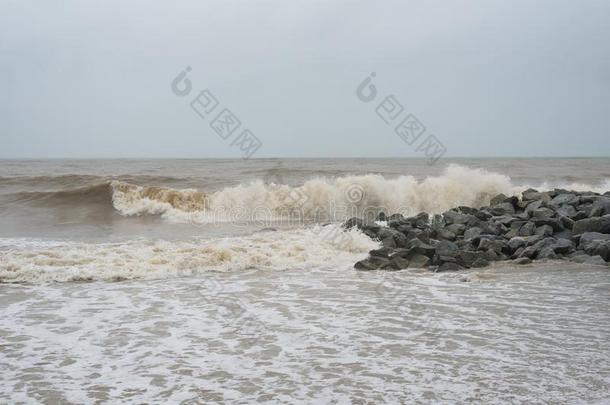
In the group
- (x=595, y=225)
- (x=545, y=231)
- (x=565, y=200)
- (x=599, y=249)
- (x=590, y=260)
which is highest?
(x=565, y=200)

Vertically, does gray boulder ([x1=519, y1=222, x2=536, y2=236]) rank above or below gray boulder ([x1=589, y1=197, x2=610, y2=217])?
below

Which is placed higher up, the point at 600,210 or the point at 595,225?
the point at 600,210

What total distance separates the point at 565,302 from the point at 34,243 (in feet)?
33.4

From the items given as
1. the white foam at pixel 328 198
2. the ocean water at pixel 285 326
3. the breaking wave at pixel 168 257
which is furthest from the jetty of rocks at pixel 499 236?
the white foam at pixel 328 198

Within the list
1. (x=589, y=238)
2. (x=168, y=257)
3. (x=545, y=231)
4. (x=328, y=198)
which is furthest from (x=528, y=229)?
(x=328, y=198)

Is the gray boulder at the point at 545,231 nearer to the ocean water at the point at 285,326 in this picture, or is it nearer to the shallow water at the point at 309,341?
the ocean water at the point at 285,326

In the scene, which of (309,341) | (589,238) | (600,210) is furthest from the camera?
(600,210)

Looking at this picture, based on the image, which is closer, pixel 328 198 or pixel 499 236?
pixel 499 236

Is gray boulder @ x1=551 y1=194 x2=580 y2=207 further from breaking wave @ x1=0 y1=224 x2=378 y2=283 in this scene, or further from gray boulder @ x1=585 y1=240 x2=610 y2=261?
breaking wave @ x1=0 y1=224 x2=378 y2=283

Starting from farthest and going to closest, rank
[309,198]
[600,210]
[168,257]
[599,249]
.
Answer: [309,198] → [600,210] → [168,257] → [599,249]

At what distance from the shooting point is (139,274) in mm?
8164

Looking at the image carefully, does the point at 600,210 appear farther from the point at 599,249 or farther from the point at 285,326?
the point at 285,326

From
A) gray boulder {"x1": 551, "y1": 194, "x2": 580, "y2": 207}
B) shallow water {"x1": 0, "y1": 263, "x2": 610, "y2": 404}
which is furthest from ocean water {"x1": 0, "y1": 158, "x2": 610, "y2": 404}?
gray boulder {"x1": 551, "y1": 194, "x2": 580, "y2": 207}

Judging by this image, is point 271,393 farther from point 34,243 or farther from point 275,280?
point 34,243
